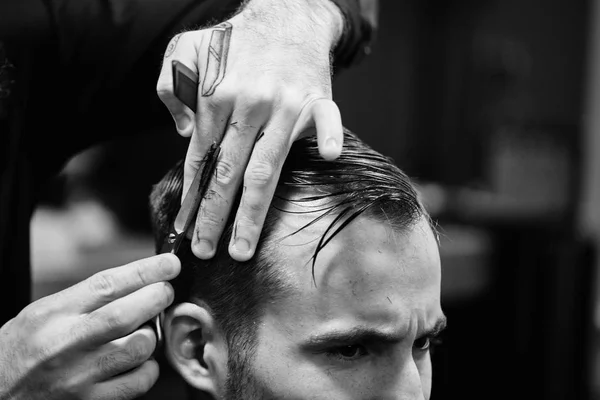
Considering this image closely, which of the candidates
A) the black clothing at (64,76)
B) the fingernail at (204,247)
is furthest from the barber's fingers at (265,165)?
the black clothing at (64,76)

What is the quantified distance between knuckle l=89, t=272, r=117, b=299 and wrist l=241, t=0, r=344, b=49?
53 cm

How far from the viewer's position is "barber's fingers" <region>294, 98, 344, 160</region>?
1029 millimetres

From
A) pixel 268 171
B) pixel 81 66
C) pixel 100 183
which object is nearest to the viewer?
pixel 268 171

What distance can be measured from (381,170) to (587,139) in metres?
4.12

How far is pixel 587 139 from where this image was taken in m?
4.98

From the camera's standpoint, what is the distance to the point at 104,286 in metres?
1.12

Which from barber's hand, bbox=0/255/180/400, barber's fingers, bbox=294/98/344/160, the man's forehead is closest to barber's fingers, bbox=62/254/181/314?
barber's hand, bbox=0/255/180/400

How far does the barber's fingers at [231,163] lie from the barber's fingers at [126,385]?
0.79ft

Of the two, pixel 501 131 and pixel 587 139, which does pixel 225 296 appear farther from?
pixel 587 139

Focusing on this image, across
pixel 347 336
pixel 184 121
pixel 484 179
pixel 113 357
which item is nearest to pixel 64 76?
pixel 184 121

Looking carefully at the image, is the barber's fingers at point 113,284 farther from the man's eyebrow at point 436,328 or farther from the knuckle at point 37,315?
the man's eyebrow at point 436,328

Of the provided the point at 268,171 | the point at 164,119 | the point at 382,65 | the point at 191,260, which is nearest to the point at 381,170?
the point at 268,171

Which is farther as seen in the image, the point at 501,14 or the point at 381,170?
the point at 501,14

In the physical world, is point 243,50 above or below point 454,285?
above
